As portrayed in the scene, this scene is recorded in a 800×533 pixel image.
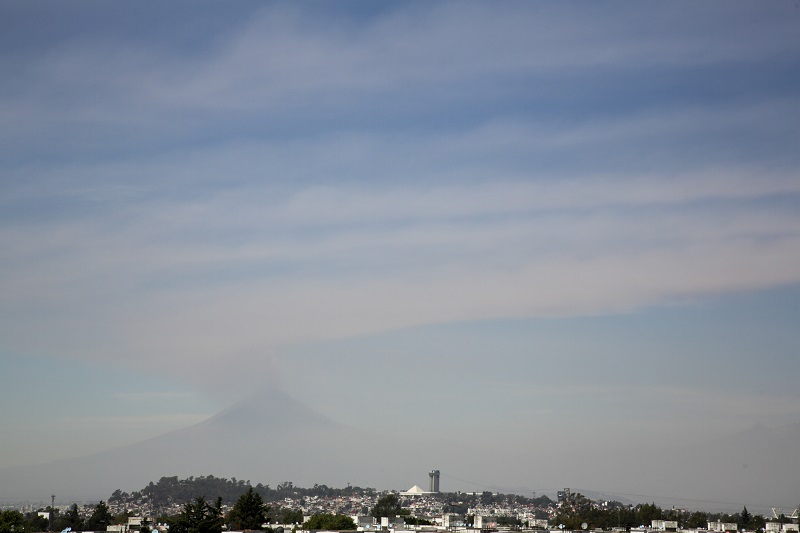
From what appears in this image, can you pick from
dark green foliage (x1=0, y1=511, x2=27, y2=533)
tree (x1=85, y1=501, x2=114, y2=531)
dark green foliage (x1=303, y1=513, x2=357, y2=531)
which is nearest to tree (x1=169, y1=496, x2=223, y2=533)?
dark green foliage (x1=0, y1=511, x2=27, y2=533)

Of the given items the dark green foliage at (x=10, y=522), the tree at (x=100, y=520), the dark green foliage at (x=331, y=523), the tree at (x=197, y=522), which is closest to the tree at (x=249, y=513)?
the tree at (x=197, y=522)

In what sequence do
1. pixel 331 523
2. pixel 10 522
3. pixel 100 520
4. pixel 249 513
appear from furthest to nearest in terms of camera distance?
pixel 100 520 → pixel 331 523 → pixel 249 513 → pixel 10 522

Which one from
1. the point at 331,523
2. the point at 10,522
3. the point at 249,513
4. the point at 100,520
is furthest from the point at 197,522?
the point at 100,520

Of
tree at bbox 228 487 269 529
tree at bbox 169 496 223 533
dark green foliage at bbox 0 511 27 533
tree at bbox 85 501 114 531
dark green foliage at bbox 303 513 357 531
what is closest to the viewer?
tree at bbox 169 496 223 533

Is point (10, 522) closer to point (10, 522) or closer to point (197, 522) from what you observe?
point (10, 522)

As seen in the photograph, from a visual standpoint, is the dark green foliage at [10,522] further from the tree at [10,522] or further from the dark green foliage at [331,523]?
the dark green foliage at [331,523]

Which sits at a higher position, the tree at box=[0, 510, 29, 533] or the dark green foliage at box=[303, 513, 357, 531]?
the tree at box=[0, 510, 29, 533]

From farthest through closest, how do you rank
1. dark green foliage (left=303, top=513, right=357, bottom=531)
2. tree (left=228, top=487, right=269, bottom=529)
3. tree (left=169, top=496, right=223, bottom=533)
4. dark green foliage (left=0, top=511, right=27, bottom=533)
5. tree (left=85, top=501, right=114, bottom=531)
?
tree (left=85, top=501, right=114, bottom=531), dark green foliage (left=303, top=513, right=357, bottom=531), tree (left=228, top=487, right=269, bottom=529), dark green foliage (left=0, top=511, right=27, bottom=533), tree (left=169, top=496, right=223, bottom=533)

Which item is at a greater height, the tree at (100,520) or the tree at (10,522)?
the tree at (10,522)

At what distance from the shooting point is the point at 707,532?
14825cm

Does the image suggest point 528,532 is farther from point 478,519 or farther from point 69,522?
point 69,522

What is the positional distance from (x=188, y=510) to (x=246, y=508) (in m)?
21.5

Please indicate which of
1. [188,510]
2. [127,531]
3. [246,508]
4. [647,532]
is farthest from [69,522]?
[647,532]

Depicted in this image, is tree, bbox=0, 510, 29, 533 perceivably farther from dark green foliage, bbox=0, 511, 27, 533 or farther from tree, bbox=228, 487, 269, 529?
tree, bbox=228, 487, 269, 529
